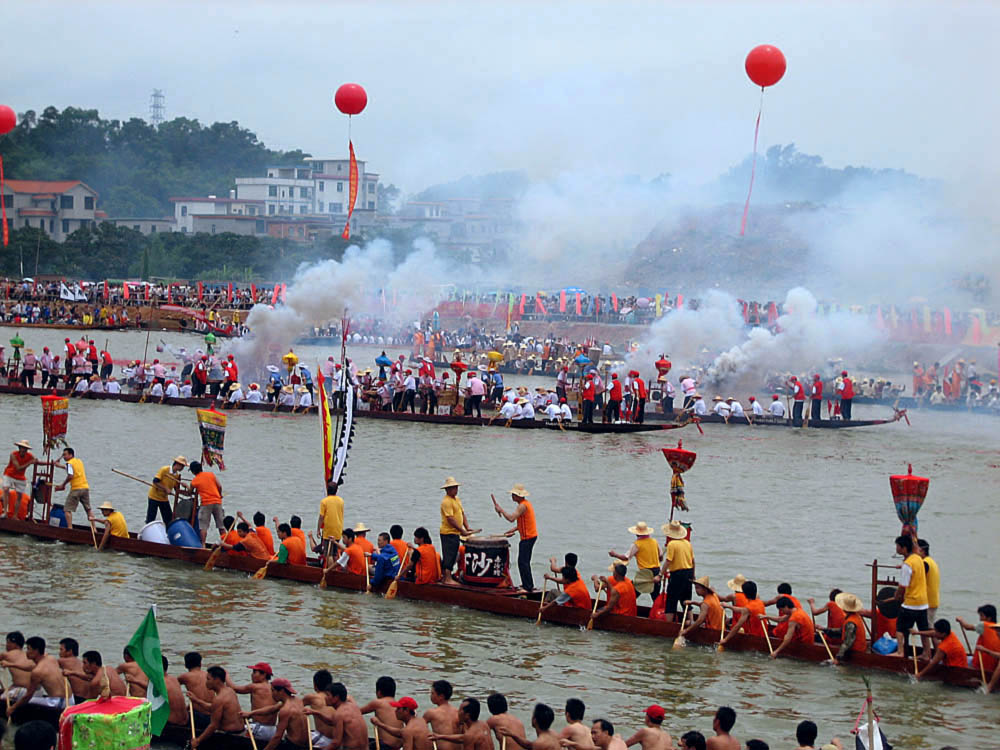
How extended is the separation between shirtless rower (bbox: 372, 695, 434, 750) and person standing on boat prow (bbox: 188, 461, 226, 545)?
7.36 meters

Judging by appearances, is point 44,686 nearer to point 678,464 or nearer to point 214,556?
point 214,556

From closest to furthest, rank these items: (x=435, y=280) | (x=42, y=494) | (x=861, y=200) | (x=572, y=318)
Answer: (x=42, y=494) → (x=435, y=280) → (x=572, y=318) → (x=861, y=200)

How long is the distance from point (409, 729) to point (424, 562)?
533 centimetres

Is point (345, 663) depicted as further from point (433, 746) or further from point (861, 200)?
point (861, 200)

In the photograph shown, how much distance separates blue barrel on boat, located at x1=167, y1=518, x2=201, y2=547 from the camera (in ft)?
55.1

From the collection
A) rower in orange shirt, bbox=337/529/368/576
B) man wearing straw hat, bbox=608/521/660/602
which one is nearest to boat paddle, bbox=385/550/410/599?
rower in orange shirt, bbox=337/529/368/576

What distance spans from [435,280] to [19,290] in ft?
70.7

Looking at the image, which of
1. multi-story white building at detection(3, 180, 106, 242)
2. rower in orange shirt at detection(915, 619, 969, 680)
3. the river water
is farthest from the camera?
multi-story white building at detection(3, 180, 106, 242)

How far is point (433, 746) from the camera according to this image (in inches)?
388

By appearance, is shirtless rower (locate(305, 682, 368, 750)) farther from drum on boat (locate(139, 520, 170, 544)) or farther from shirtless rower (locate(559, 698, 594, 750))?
drum on boat (locate(139, 520, 170, 544))

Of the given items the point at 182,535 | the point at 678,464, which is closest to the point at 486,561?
the point at 678,464

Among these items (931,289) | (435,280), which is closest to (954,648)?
(435,280)

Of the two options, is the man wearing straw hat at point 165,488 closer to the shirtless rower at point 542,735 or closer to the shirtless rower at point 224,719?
the shirtless rower at point 224,719

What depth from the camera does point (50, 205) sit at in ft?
282
